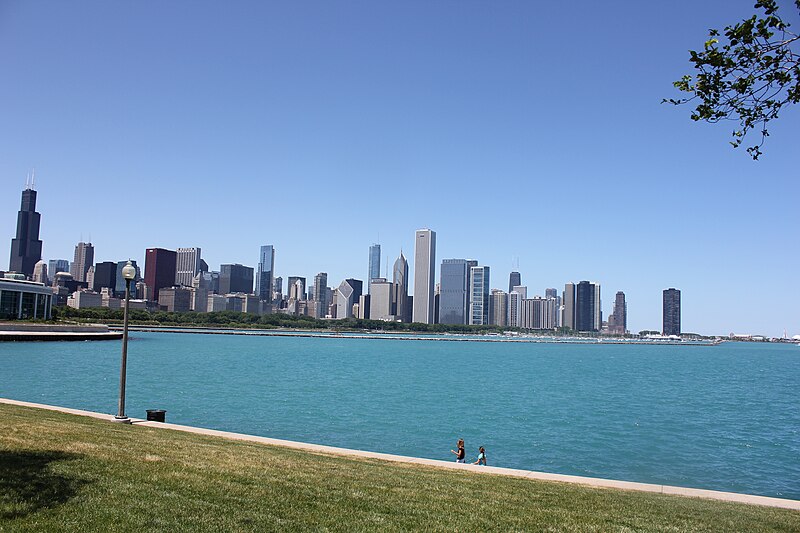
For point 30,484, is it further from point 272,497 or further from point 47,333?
point 47,333

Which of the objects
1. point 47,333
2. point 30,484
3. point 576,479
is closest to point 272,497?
point 30,484

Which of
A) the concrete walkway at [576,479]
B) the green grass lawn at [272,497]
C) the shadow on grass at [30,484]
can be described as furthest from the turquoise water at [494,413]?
the shadow on grass at [30,484]

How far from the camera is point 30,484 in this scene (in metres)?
10.0

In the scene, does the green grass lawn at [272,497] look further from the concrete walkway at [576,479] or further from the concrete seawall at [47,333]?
the concrete seawall at [47,333]

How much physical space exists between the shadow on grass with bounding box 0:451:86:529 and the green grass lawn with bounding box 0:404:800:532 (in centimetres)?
2

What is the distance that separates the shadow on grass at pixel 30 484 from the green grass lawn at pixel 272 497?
0.05 ft

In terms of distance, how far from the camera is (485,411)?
4478cm

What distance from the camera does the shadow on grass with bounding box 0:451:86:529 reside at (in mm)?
8883

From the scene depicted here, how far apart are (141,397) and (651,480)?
33001mm

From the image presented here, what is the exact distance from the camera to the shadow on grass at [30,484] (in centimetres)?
888

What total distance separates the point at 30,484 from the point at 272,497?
3.78 metres

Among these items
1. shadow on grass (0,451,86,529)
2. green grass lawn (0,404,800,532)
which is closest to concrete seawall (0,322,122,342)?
green grass lawn (0,404,800,532)

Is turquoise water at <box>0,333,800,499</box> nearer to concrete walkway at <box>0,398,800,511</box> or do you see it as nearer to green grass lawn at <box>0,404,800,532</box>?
concrete walkway at <box>0,398,800,511</box>

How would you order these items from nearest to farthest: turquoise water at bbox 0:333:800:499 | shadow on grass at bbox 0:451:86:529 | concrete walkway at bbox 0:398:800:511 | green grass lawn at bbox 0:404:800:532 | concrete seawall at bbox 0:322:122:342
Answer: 1. shadow on grass at bbox 0:451:86:529
2. green grass lawn at bbox 0:404:800:532
3. concrete walkway at bbox 0:398:800:511
4. turquoise water at bbox 0:333:800:499
5. concrete seawall at bbox 0:322:122:342
